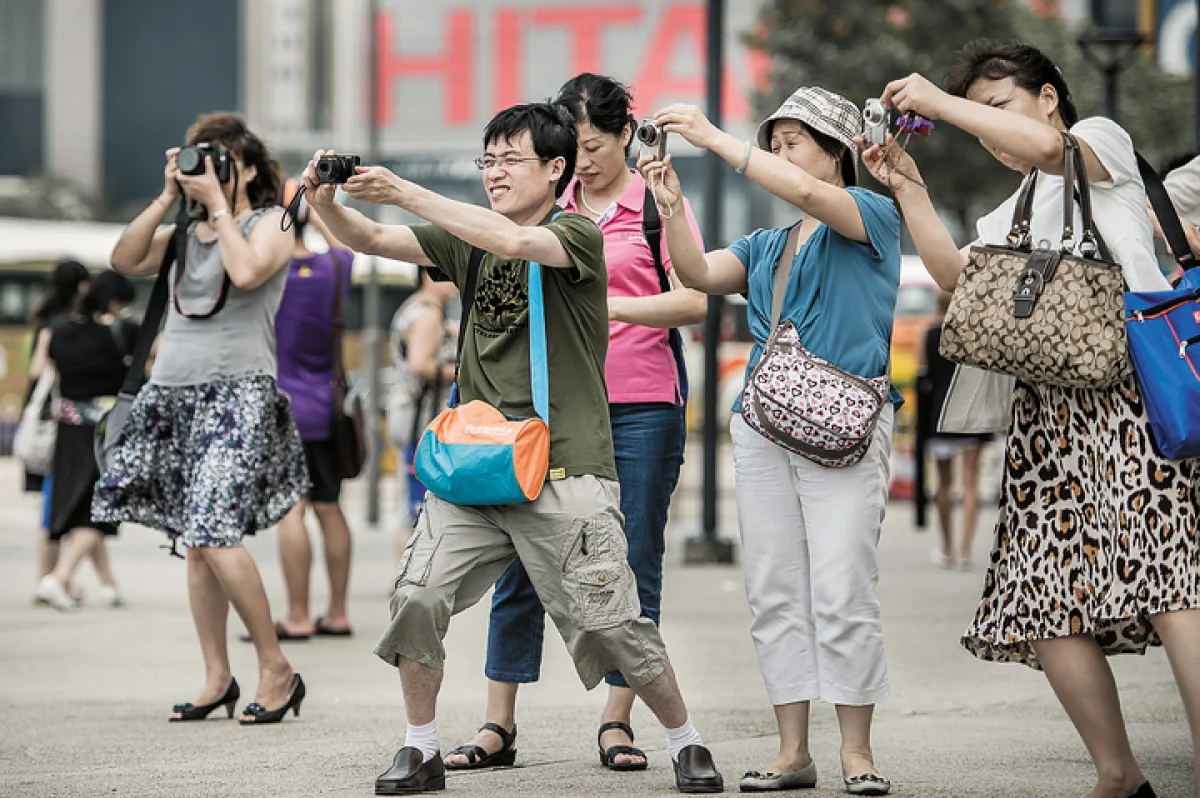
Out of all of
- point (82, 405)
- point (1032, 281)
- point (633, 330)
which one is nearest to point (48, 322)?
point (82, 405)

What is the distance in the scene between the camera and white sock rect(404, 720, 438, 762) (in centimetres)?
496

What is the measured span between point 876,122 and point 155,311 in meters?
2.85

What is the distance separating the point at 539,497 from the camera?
488 centimetres

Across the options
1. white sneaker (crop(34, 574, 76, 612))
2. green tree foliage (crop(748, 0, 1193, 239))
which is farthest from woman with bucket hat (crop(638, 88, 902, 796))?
green tree foliage (crop(748, 0, 1193, 239))

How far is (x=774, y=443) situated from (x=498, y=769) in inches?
49.9

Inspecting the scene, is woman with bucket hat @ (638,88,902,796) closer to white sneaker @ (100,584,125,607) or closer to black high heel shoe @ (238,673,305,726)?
black high heel shoe @ (238,673,305,726)

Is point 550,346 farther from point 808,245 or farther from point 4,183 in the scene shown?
point 4,183

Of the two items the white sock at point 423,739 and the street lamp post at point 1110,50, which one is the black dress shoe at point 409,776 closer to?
the white sock at point 423,739

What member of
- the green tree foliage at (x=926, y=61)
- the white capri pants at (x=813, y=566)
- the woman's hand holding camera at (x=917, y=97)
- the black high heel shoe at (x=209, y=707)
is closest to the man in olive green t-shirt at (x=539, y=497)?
the white capri pants at (x=813, y=566)

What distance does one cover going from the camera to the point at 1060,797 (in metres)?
5.04

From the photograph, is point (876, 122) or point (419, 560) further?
point (419, 560)

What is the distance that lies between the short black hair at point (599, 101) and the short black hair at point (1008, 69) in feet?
3.81

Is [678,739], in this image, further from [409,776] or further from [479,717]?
[479,717]

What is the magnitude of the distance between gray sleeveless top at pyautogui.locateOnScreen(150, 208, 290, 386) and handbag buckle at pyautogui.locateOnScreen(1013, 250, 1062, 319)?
285cm
